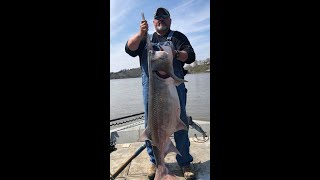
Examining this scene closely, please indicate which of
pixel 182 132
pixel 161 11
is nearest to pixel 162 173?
pixel 182 132

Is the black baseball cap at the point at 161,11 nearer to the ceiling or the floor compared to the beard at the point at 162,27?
nearer to the ceiling

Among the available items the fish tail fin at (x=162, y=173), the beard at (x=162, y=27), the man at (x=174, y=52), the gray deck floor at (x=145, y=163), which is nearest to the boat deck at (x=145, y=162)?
the gray deck floor at (x=145, y=163)

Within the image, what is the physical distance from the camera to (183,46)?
10.5ft

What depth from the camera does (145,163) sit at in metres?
4.03

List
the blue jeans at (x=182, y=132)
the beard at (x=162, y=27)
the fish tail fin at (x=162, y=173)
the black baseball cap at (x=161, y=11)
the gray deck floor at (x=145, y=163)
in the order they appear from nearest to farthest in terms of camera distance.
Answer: the fish tail fin at (x=162, y=173)
the black baseball cap at (x=161, y=11)
the beard at (x=162, y=27)
the blue jeans at (x=182, y=132)
the gray deck floor at (x=145, y=163)

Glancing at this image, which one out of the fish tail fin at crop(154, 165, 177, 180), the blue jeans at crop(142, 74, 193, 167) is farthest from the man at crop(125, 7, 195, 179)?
the fish tail fin at crop(154, 165, 177, 180)

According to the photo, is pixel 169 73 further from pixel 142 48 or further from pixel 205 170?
pixel 205 170

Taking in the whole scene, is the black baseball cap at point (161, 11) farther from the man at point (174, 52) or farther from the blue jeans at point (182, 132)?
the blue jeans at point (182, 132)

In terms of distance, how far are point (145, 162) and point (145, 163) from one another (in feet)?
0.13

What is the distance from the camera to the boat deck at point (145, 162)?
3623 mm

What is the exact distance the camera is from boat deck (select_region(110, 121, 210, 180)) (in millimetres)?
3623
